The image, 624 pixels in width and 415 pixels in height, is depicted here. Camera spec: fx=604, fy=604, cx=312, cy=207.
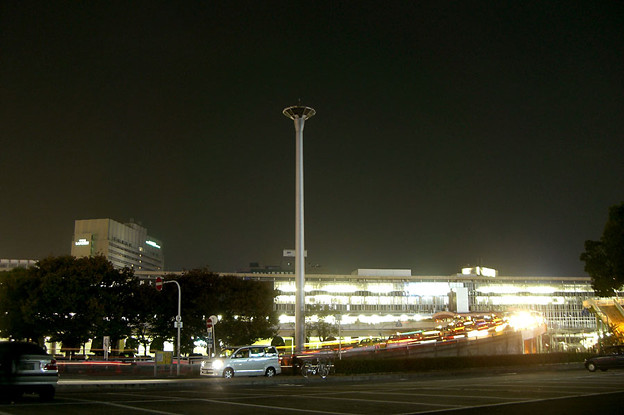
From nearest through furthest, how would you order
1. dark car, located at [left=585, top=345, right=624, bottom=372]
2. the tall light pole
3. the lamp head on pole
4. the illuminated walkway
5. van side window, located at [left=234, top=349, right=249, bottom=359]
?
van side window, located at [left=234, top=349, right=249, bottom=359]
dark car, located at [left=585, top=345, right=624, bottom=372]
the tall light pole
the lamp head on pole
the illuminated walkway

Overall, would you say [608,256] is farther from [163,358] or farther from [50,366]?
[50,366]

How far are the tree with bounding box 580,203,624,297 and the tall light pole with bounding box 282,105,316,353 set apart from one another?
85.9 ft

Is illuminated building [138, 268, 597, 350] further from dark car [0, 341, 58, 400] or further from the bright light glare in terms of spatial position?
dark car [0, 341, 58, 400]

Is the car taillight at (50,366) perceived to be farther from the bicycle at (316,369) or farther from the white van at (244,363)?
the bicycle at (316,369)

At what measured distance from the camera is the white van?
106ft

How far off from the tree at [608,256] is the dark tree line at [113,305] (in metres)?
32.4

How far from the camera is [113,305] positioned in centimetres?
5697

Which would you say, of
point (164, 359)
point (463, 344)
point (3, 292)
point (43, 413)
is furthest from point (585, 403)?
point (3, 292)

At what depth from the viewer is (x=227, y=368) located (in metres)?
32.3

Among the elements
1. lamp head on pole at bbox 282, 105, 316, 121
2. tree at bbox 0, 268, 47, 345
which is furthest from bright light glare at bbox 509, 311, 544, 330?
tree at bbox 0, 268, 47, 345

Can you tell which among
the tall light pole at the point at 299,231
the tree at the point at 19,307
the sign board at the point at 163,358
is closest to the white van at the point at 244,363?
the sign board at the point at 163,358

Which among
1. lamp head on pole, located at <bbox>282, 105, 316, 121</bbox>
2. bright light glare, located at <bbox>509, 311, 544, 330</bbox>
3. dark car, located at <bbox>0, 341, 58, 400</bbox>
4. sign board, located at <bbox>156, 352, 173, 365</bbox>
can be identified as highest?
lamp head on pole, located at <bbox>282, 105, 316, 121</bbox>

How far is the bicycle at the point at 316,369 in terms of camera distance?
1307 inches

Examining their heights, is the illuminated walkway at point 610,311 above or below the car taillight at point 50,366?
above
